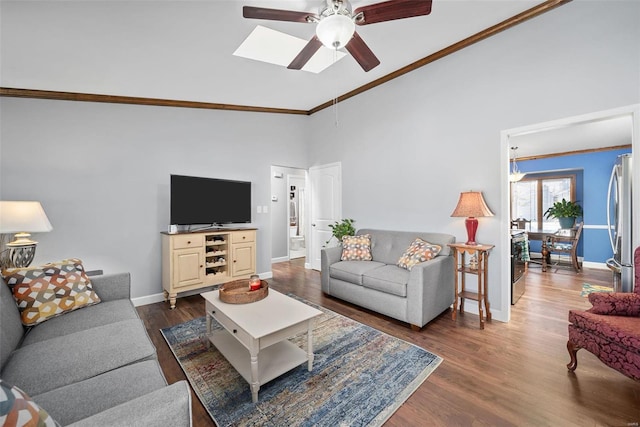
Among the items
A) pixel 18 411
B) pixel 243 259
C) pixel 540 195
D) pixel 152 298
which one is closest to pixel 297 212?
pixel 243 259

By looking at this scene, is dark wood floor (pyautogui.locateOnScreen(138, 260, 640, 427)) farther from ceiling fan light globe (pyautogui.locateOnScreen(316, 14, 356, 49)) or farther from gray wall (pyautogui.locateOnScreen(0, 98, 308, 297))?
ceiling fan light globe (pyautogui.locateOnScreen(316, 14, 356, 49))

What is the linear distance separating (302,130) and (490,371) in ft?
15.0

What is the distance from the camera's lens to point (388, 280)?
2932 millimetres

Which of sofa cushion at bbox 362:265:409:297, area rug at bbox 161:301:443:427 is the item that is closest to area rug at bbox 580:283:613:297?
sofa cushion at bbox 362:265:409:297

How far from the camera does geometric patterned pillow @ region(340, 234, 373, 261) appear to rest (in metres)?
3.72

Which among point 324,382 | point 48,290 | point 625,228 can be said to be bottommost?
point 324,382

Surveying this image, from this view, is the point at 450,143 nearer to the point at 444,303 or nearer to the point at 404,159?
the point at 404,159

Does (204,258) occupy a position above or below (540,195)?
below

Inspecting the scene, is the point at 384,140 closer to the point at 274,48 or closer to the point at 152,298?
the point at 274,48

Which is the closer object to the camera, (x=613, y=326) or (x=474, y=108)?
(x=613, y=326)

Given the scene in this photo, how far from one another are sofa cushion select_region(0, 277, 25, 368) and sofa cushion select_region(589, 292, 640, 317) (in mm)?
3610

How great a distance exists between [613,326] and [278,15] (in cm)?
301

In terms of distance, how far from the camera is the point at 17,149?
2.95 meters

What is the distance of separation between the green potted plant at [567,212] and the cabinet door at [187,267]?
7004mm
